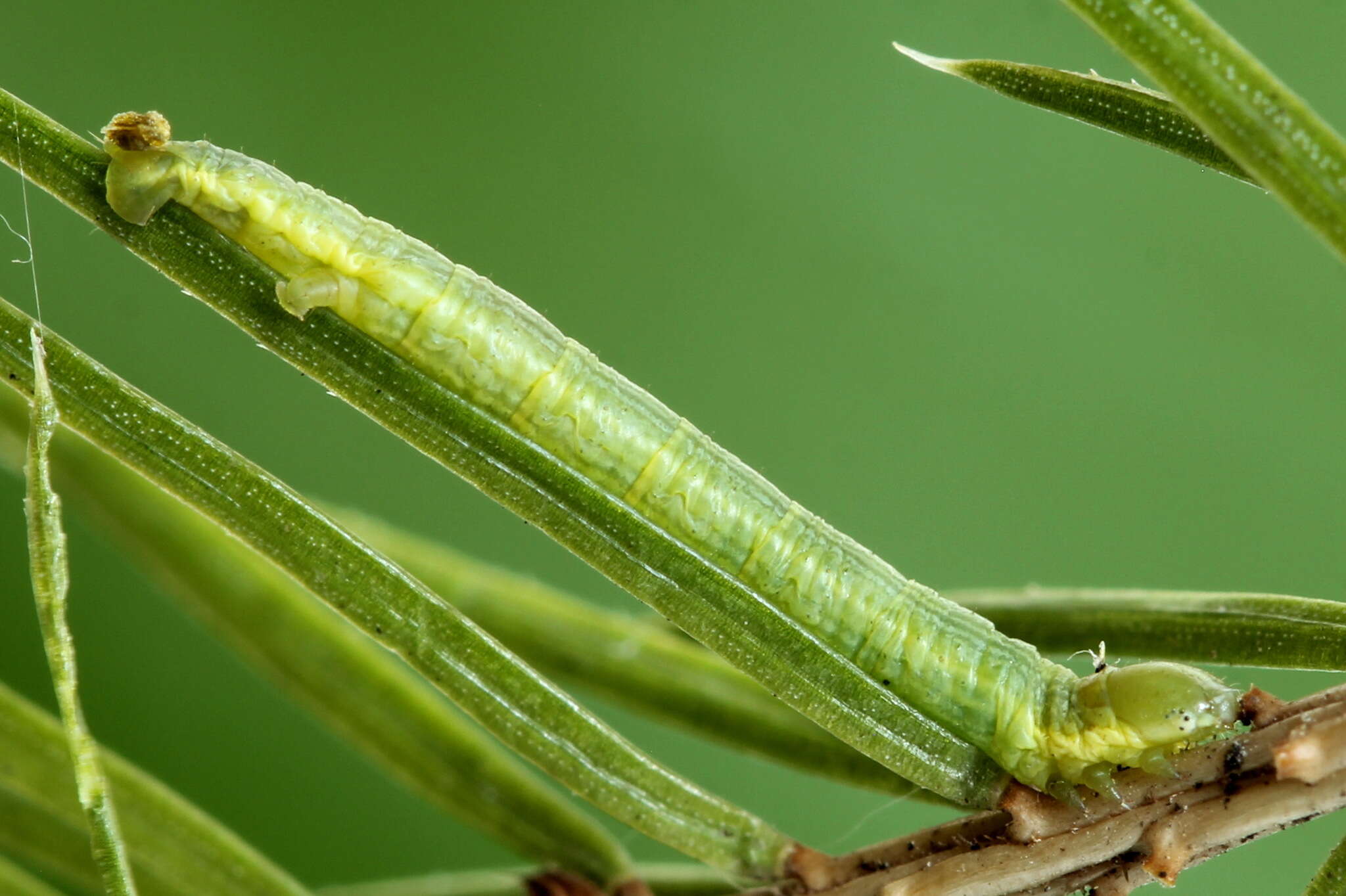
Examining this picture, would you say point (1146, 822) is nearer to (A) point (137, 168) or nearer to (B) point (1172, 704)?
(B) point (1172, 704)

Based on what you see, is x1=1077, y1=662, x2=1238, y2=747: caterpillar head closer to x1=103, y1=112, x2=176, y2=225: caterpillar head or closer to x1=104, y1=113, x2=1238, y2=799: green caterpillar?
x1=104, y1=113, x2=1238, y2=799: green caterpillar

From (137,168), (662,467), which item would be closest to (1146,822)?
(662,467)

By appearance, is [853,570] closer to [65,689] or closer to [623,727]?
[65,689]

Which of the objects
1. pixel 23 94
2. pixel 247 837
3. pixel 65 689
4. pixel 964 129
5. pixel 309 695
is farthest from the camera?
pixel 964 129

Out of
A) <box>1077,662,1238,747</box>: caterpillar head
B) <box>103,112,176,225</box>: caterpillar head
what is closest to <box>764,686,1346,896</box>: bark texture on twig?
<box>1077,662,1238,747</box>: caterpillar head

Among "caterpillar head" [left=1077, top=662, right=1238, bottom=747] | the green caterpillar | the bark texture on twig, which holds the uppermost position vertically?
the green caterpillar

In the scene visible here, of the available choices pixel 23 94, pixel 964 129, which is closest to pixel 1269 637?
pixel 964 129
